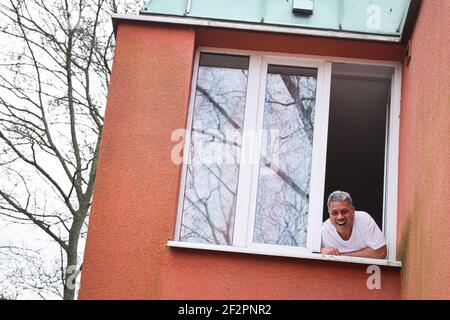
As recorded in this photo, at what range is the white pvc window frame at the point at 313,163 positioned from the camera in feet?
18.9

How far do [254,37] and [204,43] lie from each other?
0.43 meters

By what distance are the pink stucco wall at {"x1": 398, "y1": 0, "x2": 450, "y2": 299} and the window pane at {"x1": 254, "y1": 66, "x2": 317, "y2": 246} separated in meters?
0.74

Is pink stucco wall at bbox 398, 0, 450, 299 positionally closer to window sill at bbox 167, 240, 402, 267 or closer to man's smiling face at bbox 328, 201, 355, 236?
window sill at bbox 167, 240, 402, 267

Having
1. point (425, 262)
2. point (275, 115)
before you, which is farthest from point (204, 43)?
point (425, 262)

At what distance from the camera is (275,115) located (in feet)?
20.6

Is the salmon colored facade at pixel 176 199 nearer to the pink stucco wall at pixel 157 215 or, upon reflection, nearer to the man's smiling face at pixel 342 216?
the pink stucco wall at pixel 157 215

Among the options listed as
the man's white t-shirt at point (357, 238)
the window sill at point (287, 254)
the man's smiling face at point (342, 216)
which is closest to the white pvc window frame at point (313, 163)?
the window sill at point (287, 254)

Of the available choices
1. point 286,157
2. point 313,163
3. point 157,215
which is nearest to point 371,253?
point 313,163

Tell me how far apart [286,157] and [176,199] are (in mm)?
974

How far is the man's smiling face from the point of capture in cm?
613

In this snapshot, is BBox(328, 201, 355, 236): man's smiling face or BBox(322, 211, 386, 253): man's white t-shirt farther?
Result: BBox(328, 201, 355, 236): man's smiling face

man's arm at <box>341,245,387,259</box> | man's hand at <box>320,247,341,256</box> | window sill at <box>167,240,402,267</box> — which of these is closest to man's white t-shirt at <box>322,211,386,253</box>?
man's arm at <box>341,245,387,259</box>

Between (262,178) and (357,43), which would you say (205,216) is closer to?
(262,178)

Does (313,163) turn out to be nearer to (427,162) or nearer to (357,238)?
(357,238)
